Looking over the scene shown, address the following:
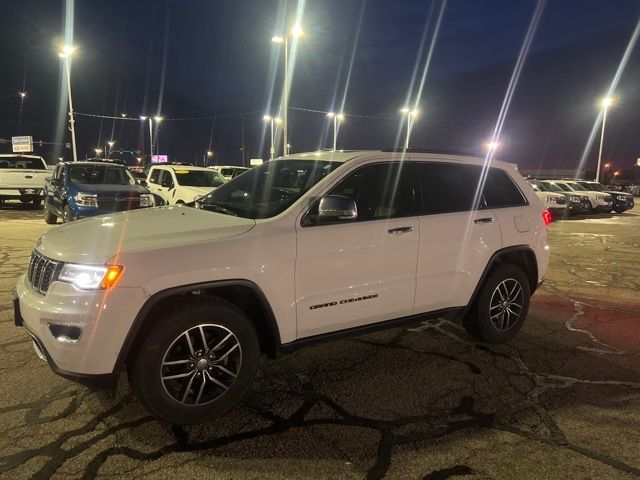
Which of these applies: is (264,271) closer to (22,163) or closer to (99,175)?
(99,175)

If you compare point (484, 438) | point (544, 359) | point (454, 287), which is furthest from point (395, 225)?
point (544, 359)

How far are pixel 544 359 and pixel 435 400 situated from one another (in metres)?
1.44

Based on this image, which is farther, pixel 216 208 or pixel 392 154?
pixel 392 154

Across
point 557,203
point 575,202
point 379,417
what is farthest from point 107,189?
point 575,202

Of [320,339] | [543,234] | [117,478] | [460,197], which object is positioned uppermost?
[460,197]

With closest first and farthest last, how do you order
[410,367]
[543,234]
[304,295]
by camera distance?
[304,295]
[410,367]
[543,234]

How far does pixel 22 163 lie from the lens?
1720 cm

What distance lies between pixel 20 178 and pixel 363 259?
1678cm

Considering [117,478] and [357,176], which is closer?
[117,478]

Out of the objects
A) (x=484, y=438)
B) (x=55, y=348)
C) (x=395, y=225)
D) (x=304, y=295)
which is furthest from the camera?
(x=395, y=225)

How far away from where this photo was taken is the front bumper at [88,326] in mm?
2779

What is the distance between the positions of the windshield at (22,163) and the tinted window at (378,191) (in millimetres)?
17034

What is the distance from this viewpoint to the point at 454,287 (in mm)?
4227

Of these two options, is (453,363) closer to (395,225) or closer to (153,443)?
(395,225)
